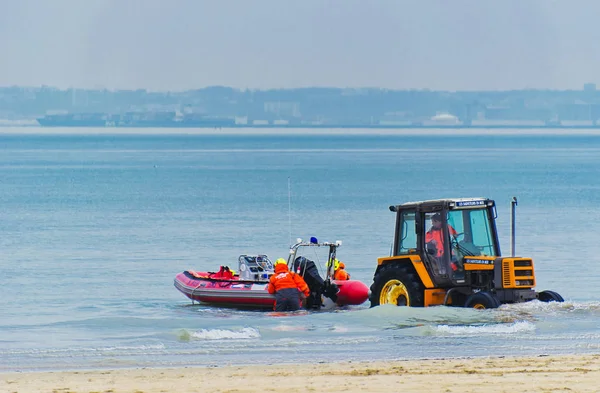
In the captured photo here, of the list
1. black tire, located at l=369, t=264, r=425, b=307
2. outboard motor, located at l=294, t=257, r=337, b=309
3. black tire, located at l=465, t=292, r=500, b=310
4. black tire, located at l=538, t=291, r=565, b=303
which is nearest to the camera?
black tire, located at l=465, t=292, r=500, b=310

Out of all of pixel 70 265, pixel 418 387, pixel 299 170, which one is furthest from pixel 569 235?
pixel 299 170

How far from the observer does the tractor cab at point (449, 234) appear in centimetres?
1850

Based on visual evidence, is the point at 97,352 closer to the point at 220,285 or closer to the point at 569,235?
the point at 220,285

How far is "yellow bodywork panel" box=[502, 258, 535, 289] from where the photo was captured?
17984mm

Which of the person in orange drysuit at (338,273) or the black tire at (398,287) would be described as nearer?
the black tire at (398,287)

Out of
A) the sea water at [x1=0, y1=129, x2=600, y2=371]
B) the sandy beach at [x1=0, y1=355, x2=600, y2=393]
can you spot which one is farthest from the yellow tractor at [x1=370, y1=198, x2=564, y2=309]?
the sandy beach at [x1=0, y1=355, x2=600, y2=393]

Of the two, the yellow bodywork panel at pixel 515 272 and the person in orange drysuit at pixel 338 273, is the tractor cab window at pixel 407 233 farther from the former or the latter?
the person in orange drysuit at pixel 338 273

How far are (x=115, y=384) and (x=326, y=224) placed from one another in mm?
32471

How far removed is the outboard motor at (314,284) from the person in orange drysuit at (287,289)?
0.90 ft

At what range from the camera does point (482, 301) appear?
17891 mm

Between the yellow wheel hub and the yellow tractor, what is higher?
the yellow tractor

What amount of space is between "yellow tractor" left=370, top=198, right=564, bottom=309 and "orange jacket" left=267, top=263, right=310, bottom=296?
140cm

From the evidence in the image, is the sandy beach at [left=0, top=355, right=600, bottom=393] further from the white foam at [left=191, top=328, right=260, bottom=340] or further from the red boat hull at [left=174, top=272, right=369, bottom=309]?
the red boat hull at [left=174, top=272, right=369, bottom=309]

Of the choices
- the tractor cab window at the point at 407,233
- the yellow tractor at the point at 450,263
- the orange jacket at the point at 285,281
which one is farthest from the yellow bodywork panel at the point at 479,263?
the orange jacket at the point at 285,281
